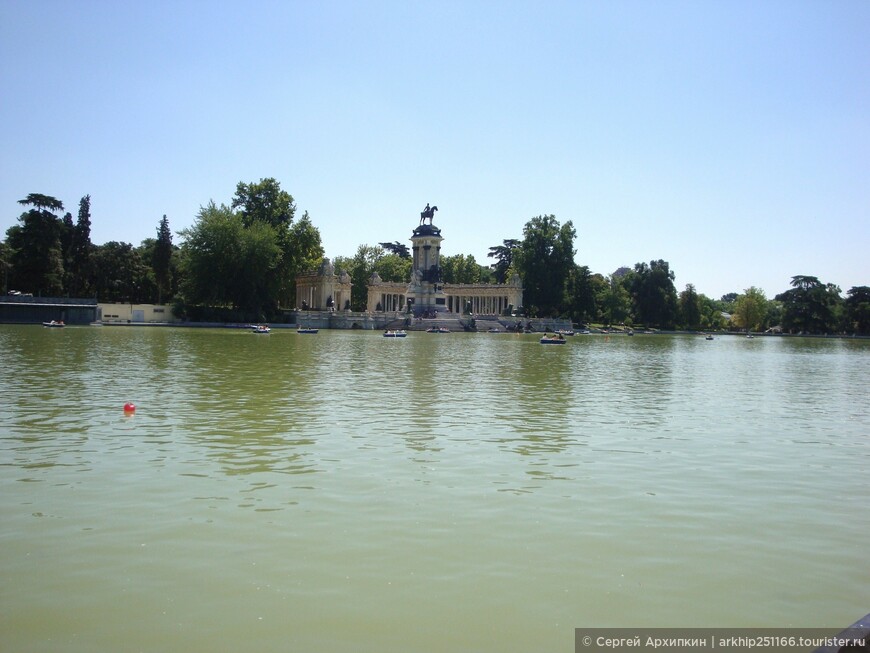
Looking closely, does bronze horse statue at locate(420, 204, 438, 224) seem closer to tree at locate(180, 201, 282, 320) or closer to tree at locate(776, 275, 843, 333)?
tree at locate(180, 201, 282, 320)

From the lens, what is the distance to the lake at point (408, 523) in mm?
6121

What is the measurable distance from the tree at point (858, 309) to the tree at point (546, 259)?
58.4m

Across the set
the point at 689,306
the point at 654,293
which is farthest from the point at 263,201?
the point at 689,306

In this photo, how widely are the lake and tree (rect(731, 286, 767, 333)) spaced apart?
460 ft

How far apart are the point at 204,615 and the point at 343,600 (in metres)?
1.15

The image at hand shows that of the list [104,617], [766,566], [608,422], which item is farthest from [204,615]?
[608,422]

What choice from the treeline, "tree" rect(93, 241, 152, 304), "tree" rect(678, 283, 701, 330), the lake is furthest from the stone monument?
the lake

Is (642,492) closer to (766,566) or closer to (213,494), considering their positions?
(766,566)

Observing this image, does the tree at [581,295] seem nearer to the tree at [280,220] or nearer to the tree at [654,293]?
the tree at [654,293]

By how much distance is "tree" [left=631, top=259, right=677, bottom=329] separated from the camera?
12531 cm

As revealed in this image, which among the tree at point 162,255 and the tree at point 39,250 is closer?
the tree at point 39,250

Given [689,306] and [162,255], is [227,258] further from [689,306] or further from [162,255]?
[689,306]

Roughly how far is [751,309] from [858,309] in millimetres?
20782

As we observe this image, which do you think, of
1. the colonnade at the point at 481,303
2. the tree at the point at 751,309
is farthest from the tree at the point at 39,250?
the tree at the point at 751,309
